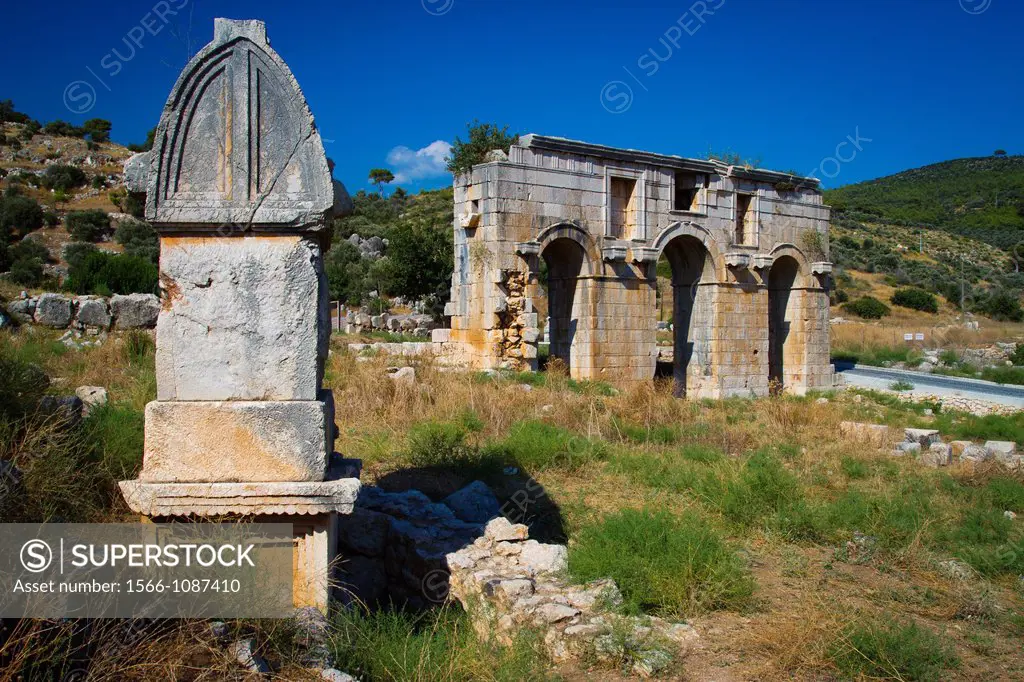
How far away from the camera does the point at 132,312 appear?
45.1ft

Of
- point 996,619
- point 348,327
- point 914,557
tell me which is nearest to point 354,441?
point 914,557

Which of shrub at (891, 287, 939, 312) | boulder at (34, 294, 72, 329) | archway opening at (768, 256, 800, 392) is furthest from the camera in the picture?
shrub at (891, 287, 939, 312)

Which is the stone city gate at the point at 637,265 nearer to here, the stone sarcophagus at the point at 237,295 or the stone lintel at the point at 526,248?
the stone lintel at the point at 526,248

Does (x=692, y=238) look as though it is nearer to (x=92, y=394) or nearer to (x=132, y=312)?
(x=132, y=312)

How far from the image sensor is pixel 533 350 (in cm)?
1389

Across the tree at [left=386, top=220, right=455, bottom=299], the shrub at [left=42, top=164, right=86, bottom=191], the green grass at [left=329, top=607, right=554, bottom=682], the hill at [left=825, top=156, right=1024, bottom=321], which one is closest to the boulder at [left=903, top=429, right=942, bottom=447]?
the green grass at [left=329, top=607, right=554, bottom=682]

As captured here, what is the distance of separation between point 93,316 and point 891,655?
13.8 meters

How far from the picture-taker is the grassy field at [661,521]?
3520mm

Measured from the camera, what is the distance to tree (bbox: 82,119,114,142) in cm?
5031

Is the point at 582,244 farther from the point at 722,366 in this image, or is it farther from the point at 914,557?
the point at 914,557

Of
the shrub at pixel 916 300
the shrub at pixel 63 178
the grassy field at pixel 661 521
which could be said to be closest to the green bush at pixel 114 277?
the grassy field at pixel 661 521

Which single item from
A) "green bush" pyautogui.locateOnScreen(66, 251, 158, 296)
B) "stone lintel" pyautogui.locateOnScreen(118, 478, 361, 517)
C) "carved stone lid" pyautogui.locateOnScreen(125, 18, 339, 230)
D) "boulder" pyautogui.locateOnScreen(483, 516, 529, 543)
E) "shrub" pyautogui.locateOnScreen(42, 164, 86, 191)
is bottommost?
"boulder" pyautogui.locateOnScreen(483, 516, 529, 543)

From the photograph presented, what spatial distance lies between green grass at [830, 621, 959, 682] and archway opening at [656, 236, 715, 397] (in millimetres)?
12496

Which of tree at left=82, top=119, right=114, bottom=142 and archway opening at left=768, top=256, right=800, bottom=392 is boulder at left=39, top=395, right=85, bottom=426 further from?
tree at left=82, top=119, right=114, bottom=142
